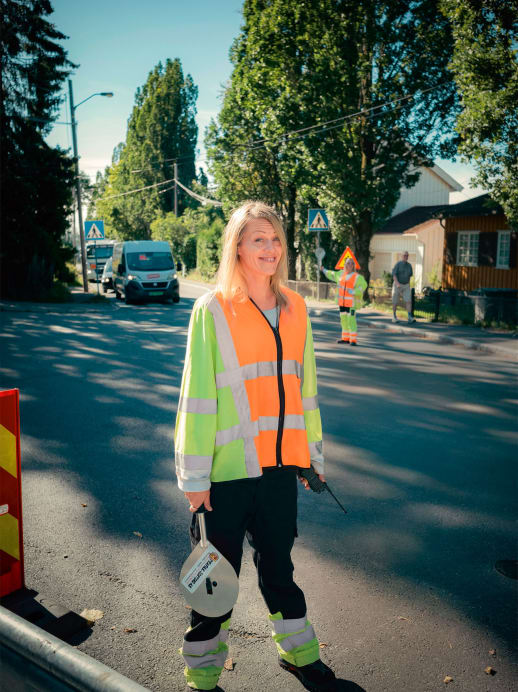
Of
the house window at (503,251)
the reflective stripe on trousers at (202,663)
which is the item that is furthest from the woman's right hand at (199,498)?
the house window at (503,251)

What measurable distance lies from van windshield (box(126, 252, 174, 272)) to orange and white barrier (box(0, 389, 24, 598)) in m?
20.9

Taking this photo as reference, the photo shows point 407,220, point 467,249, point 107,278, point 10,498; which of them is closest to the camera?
point 10,498

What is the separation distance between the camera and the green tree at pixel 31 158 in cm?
2281

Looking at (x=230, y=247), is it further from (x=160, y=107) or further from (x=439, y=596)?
(x=160, y=107)

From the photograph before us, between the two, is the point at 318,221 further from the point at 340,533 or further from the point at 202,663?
the point at 202,663

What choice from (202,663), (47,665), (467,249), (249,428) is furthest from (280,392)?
(467,249)

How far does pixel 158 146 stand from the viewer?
210 feet

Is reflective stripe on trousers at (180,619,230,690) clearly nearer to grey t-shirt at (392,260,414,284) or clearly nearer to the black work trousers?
the black work trousers

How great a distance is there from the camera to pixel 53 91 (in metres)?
26.7

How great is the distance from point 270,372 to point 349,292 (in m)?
10.2

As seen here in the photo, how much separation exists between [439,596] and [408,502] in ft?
4.41

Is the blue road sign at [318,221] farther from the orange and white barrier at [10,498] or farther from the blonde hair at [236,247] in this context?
the blonde hair at [236,247]

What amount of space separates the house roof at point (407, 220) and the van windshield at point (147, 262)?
1667cm

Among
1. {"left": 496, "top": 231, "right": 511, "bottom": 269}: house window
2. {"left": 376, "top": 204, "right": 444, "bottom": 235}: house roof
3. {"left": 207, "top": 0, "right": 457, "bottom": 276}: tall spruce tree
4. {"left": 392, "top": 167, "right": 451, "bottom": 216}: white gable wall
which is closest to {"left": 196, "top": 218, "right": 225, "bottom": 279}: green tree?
{"left": 376, "top": 204, "right": 444, "bottom": 235}: house roof
